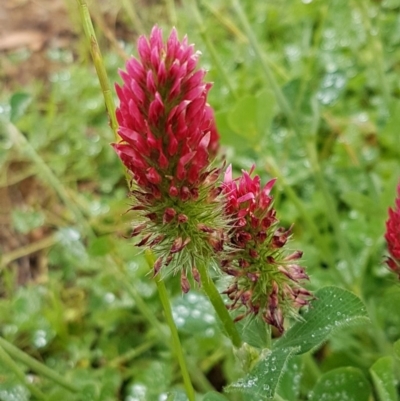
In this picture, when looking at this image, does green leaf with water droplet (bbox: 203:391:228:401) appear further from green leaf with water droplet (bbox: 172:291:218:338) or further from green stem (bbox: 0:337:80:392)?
green stem (bbox: 0:337:80:392)

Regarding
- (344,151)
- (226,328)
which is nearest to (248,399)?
(226,328)

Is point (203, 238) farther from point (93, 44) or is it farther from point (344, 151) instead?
point (344, 151)

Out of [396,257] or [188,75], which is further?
[396,257]

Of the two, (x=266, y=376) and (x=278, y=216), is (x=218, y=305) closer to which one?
(x=266, y=376)

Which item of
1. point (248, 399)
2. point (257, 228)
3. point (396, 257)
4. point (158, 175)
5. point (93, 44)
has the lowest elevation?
point (248, 399)

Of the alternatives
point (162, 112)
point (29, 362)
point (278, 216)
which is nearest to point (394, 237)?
point (162, 112)

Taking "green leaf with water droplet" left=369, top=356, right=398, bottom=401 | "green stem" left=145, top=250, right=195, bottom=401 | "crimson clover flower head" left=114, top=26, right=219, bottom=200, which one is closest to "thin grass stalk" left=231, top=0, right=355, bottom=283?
"green leaf with water droplet" left=369, top=356, right=398, bottom=401

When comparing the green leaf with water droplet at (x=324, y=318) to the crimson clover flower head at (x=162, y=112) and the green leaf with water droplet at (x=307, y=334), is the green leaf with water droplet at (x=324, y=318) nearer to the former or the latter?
the green leaf with water droplet at (x=307, y=334)
